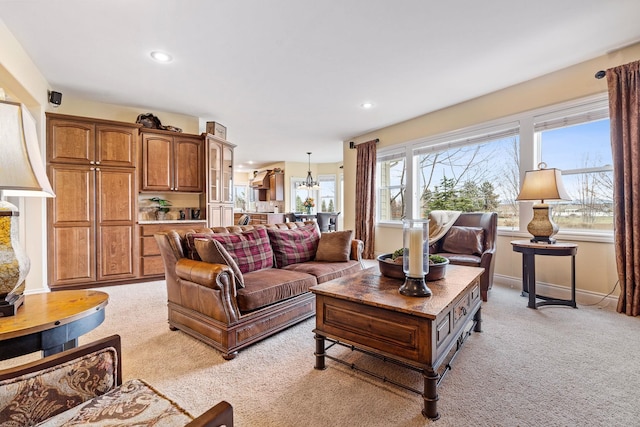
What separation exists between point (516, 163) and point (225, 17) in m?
3.89

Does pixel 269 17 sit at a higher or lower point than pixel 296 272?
higher

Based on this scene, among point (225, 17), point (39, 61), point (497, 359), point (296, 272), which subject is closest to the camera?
point (497, 359)

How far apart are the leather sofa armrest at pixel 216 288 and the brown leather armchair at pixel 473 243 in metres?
2.50

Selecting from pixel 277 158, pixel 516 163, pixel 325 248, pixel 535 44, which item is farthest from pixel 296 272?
pixel 277 158

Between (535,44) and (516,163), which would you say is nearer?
(535,44)

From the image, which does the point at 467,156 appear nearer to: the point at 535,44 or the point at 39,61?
the point at 535,44

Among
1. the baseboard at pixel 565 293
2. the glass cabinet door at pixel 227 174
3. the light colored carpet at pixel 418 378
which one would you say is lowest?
the light colored carpet at pixel 418 378

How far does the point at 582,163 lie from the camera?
329cm

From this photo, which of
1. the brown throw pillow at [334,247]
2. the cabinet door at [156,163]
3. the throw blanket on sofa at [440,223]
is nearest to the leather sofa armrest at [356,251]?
the brown throw pillow at [334,247]

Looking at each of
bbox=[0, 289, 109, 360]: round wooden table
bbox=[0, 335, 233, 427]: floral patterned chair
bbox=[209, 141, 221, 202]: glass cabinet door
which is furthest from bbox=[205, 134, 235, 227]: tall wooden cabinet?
bbox=[0, 335, 233, 427]: floral patterned chair

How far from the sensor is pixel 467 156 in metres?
4.52

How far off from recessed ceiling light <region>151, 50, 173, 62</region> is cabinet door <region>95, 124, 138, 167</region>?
1.51m

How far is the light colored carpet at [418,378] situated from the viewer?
1443 millimetres

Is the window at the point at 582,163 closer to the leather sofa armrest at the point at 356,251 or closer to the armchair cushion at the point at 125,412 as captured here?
the leather sofa armrest at the point at 356,251
